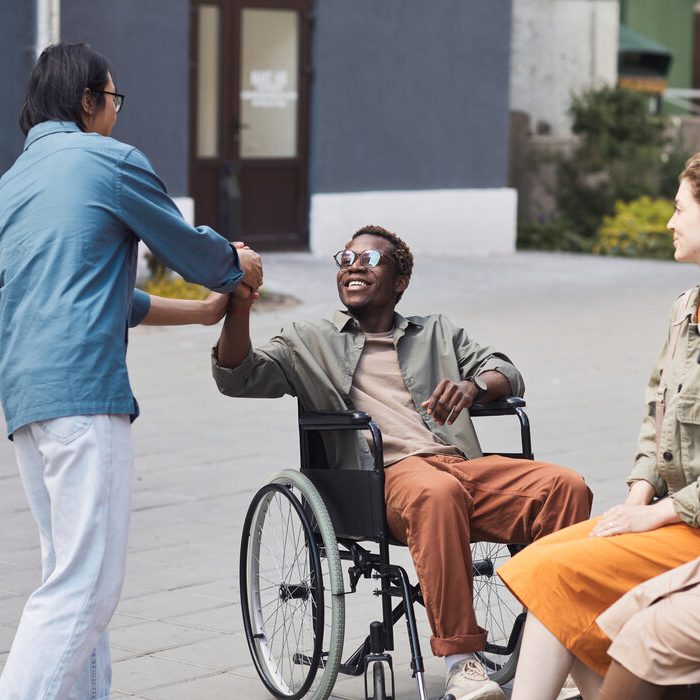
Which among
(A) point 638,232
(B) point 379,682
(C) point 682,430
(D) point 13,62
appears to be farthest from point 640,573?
(A) point 638,232

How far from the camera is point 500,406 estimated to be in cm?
458

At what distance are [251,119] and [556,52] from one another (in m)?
7.46

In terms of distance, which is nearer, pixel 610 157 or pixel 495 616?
pixel 495 616

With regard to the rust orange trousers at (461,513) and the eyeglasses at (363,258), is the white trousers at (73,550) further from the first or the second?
the eyeglasses at (363,258)

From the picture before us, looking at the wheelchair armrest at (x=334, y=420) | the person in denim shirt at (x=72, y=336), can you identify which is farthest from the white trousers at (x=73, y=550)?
the wheelchair armrest at (x=334, y=420)

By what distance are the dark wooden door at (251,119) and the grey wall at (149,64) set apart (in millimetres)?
759

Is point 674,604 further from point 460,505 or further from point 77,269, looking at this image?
point 77,269

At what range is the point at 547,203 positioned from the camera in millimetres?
20469

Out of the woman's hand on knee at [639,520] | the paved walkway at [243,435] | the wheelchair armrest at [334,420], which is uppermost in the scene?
the wheelchair armrest at [334,420]

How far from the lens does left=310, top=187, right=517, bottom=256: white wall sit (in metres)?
16.9

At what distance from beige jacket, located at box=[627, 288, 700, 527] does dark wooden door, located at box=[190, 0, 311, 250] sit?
12209mm

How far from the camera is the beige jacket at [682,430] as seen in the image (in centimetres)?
372

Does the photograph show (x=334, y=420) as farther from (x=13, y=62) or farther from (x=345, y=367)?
(x=13, y=62)

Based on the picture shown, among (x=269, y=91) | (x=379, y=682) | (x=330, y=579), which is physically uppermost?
(x=269, y=91)
